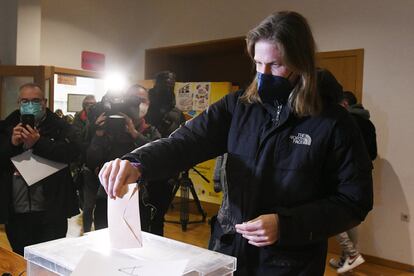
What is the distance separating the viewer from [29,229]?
7.11 feet

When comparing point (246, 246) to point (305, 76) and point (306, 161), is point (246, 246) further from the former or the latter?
point (305, 76)

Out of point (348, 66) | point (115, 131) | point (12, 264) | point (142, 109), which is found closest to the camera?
point (12, 264)

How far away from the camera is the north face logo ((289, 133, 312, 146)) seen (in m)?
1.00

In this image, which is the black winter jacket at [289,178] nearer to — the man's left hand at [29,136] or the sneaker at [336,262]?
the man's left hand at [29,136]

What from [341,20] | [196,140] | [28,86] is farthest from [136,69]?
[196,140]

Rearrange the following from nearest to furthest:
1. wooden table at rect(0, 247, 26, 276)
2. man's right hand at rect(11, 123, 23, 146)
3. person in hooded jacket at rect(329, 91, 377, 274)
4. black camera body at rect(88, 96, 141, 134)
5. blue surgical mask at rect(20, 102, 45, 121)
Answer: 1. wooden table at rect(0, 247, 26, 276)
2. man's right hand at rect(11, 123, 23, 146)
3. blue surgical mask at rect(20, 102, 45, 121)
4. black camera body at rect(88, 96, 141, 134)
5. person in hooded jacket at rect(329, 91, 377, 274)

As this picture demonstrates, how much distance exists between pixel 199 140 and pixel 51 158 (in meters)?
1.31

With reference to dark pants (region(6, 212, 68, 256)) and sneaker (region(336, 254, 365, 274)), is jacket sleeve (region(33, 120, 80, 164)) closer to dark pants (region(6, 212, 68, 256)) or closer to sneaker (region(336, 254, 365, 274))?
dark pants (region(6, 212, 68, 256))

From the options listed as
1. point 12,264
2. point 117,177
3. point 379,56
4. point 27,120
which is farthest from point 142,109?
point 379,56

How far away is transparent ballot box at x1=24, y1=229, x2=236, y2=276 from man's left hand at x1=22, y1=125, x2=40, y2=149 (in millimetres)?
1352

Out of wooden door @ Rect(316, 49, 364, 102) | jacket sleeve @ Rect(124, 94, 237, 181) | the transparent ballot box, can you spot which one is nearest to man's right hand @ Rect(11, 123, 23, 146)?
jacket sleeve @ Rect(124, 94, 237, 181)

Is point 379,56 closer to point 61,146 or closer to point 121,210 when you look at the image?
point 61,146

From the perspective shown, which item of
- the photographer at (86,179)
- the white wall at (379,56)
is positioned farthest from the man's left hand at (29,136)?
the white wall at (379,56)

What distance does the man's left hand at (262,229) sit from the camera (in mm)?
895
